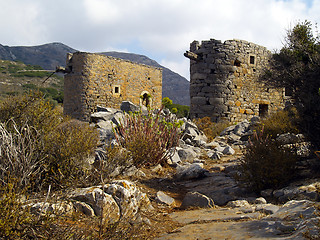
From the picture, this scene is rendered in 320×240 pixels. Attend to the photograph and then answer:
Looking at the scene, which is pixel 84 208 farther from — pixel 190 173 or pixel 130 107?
→ pixel 130 107

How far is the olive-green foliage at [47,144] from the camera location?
12.9 ft

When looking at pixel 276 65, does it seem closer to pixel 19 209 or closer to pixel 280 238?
pixel 280 238

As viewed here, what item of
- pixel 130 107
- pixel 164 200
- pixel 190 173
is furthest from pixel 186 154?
pixel 130 107

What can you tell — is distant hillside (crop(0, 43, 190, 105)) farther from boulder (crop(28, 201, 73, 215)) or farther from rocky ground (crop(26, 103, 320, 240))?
boulder (crop(28, 201, 73, 215))

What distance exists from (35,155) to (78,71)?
→ 47.4ft

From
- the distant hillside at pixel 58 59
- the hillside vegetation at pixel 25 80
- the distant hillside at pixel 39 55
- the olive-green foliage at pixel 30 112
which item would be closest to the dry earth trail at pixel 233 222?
Result: the olive-green foliage at pixel 30 112

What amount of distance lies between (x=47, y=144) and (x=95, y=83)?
46.9 ft

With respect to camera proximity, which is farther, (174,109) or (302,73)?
(174,109)

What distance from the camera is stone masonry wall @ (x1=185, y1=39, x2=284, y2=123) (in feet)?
A: 40.8

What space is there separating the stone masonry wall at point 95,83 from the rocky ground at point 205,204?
12117 mm

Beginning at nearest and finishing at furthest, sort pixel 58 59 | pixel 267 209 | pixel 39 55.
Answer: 1. pixel 267 209
2. pixel 39 55
3. pixel 58 59

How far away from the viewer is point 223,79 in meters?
12.5

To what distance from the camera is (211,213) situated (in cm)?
362

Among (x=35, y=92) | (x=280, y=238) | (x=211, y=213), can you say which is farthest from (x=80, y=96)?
(x=280, y=238)
